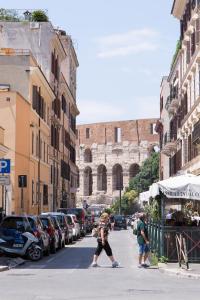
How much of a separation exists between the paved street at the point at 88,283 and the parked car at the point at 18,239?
1065 millimetres

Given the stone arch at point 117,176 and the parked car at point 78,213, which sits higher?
the stone arch at point 117,176

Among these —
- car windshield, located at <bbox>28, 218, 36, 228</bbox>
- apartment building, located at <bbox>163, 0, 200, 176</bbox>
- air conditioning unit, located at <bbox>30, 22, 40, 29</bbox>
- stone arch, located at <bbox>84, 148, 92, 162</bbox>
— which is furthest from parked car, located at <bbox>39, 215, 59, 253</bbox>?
stone arch, located at <bbox>84, 148, 92, 162</bbox>

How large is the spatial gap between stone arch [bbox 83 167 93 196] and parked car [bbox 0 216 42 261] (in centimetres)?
12090

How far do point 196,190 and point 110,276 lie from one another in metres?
5.52

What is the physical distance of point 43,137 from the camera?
53.3 meters

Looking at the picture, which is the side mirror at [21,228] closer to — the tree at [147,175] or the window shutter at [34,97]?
the window shutter at [34,97]

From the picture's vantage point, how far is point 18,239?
Answer: 2483 centimetres

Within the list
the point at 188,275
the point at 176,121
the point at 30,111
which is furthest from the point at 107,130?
the point at 188,275

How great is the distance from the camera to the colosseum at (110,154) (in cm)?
14100

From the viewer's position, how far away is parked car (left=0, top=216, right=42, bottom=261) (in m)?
24.9

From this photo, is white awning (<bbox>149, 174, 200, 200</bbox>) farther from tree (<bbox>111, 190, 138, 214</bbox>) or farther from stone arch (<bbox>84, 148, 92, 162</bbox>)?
stone arch (<bbox>84, 148, 92, 162</bbox>)

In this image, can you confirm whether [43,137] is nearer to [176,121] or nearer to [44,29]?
[44,29]

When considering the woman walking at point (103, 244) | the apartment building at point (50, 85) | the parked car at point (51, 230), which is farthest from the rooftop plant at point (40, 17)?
the woman walking at point (103, 244)

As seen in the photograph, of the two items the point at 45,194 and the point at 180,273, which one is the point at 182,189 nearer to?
the point at 180,273
